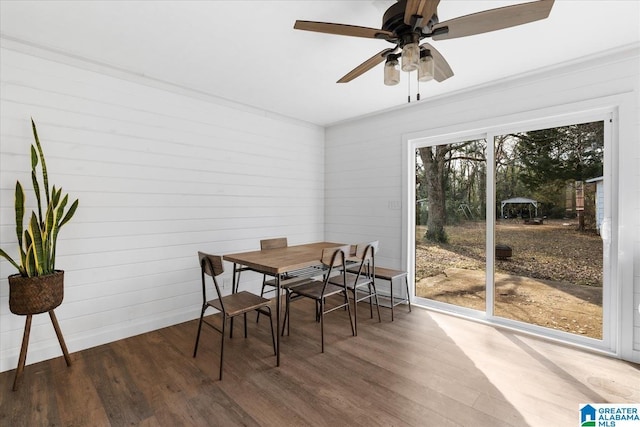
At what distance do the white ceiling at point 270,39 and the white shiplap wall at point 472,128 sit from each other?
0.21 m

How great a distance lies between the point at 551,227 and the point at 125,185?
13.6ft

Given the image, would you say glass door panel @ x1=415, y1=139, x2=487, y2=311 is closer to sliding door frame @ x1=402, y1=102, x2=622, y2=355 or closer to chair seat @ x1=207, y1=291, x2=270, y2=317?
sliding door frame @ x1=402, y1=102, x2=622, y2=355

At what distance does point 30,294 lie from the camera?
2.10 meters

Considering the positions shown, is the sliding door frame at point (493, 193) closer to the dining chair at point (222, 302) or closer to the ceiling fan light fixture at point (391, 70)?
the ceiling fan light fixture at point (391, 70)

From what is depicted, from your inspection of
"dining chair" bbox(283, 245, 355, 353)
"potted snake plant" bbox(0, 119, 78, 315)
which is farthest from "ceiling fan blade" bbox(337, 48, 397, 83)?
"potted snake plant" bbox(0, 119, 78, 315)

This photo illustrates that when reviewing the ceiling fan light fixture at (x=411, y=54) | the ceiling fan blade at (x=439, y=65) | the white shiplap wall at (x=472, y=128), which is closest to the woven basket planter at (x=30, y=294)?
the ceiling fan light fixture at (x=411, y=54)

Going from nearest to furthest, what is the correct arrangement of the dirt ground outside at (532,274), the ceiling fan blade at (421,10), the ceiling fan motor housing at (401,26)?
1. the ceiling fan blade at (421,10)
2. the ceiling fan motor housing at (401,26)
3. the dirt ground outside at (532,274)

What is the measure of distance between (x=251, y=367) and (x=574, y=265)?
306 cm

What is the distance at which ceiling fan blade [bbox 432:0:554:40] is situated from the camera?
1.42 metres

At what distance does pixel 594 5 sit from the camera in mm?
1945

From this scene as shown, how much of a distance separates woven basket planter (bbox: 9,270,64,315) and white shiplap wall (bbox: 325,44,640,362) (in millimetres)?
3384

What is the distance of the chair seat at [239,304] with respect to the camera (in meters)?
2.30

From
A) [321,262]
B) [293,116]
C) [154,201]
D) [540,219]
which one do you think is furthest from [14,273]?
[540,219]

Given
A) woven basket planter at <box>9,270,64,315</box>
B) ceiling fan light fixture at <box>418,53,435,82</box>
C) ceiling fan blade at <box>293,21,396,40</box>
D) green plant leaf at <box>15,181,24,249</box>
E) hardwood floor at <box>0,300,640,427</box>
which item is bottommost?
hardwood floor at <box>0,300,640,427</box>
